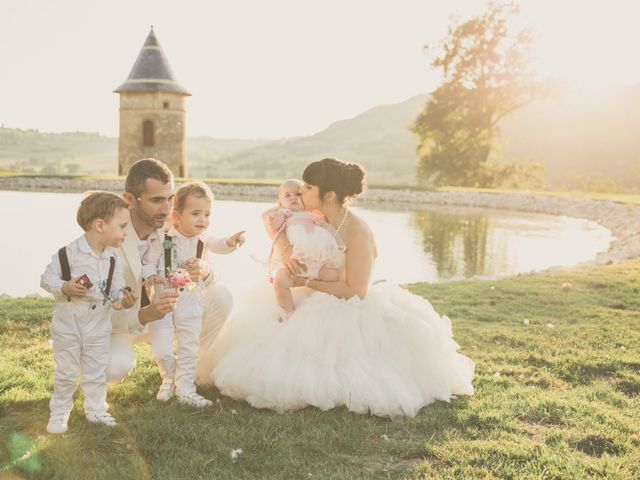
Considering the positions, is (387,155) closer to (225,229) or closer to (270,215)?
(225,229)

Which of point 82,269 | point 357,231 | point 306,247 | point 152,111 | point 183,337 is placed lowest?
point 183,337

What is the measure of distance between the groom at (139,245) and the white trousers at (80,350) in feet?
0.65

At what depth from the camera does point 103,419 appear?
397 cm

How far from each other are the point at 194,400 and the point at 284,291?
3.25 ft

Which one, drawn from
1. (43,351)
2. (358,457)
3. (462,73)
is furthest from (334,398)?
(462,73)

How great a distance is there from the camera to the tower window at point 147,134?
155 feet

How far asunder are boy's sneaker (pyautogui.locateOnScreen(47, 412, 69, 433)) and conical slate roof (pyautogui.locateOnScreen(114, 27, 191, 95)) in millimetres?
44363

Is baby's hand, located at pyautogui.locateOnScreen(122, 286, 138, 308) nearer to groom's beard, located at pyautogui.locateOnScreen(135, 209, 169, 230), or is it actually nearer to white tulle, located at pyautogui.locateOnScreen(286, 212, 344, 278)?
groom's beard, located at pyautogui.locateOnScreen(135, 209, 169, 230)

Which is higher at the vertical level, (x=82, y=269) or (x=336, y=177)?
(x=336, y=177)

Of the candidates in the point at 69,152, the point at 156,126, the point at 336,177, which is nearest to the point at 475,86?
the point at 156,126

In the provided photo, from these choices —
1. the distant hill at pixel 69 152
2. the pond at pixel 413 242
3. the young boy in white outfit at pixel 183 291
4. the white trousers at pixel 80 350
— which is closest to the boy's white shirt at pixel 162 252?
the young boy in white outfit at pixel 183 291

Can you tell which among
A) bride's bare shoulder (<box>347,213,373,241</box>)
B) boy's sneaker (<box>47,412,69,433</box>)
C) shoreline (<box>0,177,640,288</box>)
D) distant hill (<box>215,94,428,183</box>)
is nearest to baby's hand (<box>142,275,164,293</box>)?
boy's sneaker (<box>47,412,69,433</box>)

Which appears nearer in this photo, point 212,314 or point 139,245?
point 139,245

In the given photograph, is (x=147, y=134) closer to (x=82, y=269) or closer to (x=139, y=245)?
(x=139, y=245)
